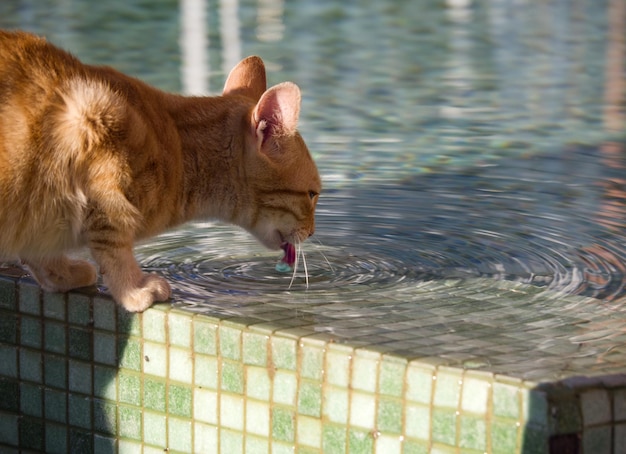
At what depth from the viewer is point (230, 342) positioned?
2641 mm

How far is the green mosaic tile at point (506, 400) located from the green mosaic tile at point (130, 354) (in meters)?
0.92

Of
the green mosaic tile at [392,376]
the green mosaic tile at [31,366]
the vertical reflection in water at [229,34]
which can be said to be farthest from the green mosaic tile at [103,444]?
the vertical reflection in water at [229,34]

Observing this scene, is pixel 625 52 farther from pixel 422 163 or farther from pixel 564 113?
pixel 422 163

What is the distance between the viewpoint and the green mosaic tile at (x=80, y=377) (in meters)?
2.91

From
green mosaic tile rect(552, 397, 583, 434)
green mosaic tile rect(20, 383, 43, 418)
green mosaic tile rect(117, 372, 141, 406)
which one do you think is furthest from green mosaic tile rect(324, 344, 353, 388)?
green mosaic tile rect(20, 383, 43, 418)

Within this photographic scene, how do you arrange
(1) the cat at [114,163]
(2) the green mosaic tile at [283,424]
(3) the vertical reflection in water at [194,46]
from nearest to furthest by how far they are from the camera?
(2) the green mosaic tile at [283,424] < (1) the cat at [114,163] < (3) the vertical reflection in water at [194,46]

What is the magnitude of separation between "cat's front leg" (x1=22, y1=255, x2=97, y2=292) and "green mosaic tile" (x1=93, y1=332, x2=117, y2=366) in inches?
5.9

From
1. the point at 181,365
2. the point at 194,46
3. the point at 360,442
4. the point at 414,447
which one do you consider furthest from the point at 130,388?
the point at 194,46

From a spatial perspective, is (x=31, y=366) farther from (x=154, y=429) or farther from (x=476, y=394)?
(x=476, y=394)

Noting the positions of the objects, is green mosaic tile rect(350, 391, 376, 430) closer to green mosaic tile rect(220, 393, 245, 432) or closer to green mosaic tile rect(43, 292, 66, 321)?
green mosaic tile rect(220, 393, 245, 432)

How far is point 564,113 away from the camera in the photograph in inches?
236

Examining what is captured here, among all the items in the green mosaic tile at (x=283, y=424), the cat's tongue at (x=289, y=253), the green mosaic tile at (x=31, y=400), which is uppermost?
the cat's tongue at (x=289, y=253)

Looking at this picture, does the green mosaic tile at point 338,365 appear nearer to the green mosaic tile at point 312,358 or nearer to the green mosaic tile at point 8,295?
the green mosaic tile at point 312,358

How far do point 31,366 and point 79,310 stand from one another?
227 mm
